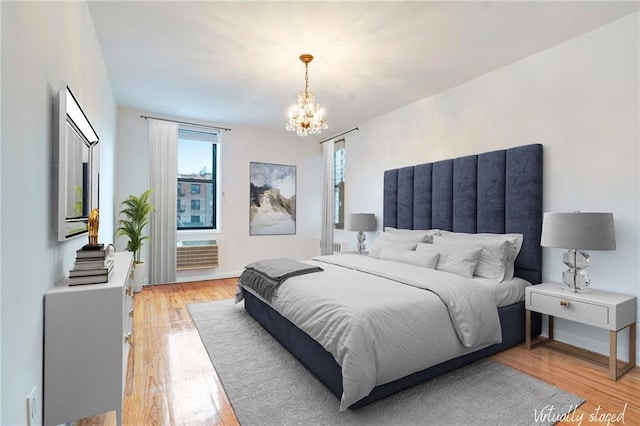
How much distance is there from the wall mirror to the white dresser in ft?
1.16

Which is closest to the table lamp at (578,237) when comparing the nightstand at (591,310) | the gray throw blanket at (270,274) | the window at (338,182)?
the nightstand at (591,310)

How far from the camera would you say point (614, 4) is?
238 cm

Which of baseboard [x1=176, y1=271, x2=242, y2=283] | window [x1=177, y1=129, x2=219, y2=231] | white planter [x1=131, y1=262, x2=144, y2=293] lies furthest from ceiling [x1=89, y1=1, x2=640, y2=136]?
baseboard [x1=176, y1=271, x2=242, y2=283]

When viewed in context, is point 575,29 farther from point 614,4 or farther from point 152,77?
point 152,77

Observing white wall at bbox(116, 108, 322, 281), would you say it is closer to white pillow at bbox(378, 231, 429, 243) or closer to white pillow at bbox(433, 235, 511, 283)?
white pillow at bbox(378, 231, 429, 243)

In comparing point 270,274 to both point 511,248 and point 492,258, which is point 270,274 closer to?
point 492,258

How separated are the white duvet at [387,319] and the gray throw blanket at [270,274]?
97 millimetres

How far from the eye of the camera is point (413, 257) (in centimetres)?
337

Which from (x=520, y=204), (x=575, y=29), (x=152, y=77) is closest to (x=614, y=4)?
(x=575, y=29)

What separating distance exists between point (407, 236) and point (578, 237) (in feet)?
5.79

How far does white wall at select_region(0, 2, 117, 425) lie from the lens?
3.62 feet

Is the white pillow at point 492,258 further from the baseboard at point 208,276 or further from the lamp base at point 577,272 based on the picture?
the baseboard at point 208,276

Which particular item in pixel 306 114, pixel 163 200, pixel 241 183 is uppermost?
pixel 306 114

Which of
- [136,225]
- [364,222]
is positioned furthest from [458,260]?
[136,225]
